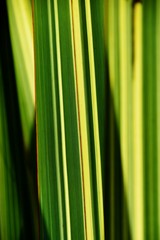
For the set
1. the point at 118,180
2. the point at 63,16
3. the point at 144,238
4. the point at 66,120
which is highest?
the point at 63,16

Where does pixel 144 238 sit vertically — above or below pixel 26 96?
below

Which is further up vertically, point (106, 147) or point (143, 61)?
point (143, 61)

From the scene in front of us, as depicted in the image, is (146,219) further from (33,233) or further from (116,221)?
(33,233)

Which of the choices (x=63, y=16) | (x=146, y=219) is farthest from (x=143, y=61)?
(x=146, y=219)

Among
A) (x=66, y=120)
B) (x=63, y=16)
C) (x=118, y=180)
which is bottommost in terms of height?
(x=118, y=180)

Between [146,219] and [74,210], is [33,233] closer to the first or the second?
[74,210]

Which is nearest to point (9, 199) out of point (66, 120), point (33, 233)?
point (33, 233)
